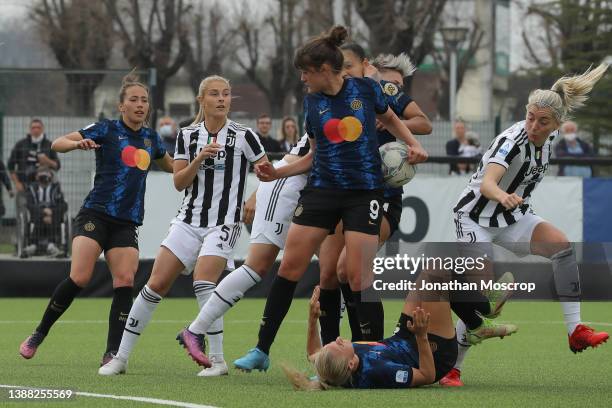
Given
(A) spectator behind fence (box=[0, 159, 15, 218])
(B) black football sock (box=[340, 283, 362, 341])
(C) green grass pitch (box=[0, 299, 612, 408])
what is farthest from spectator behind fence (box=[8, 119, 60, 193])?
(B) black football sock (box=[340, 283, 362, 341])

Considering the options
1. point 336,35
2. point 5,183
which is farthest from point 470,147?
point 336,35

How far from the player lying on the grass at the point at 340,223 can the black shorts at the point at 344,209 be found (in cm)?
36

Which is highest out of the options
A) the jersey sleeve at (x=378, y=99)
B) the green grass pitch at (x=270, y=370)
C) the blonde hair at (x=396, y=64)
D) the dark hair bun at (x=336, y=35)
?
the dark hair bun at (x=336, y=35)

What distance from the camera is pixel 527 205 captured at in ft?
29.3

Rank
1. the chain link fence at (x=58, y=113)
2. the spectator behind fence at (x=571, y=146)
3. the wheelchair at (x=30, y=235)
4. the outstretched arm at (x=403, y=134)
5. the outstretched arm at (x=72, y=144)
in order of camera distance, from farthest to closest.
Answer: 1. the spectator behind fence at (x=571, y=146)
2. the chain link fence at (x=58, y=113)
3. the wheelchair at (x=30, y=235)
4. the outstretched arm at (x=72, y=144)
5. the outstretched arm at (x=403, y=134)

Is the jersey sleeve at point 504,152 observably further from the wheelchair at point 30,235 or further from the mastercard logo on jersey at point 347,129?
the wheelchair at point 30,235

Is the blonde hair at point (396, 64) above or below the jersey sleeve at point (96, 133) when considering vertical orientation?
above

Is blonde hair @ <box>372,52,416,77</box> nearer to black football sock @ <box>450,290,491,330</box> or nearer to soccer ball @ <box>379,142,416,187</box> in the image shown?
soccer ball @ <box>379,142,416,187</box>

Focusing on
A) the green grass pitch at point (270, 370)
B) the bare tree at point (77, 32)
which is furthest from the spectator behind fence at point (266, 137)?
the bare tree at point (77, 32)

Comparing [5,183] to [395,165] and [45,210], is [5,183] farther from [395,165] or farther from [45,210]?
[395,165]

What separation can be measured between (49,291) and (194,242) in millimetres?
7767

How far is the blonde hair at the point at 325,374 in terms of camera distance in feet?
24.2

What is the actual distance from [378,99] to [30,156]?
9.11 metres

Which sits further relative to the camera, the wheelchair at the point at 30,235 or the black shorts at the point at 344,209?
the wheelchair at the point at 30,235
